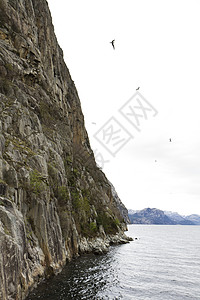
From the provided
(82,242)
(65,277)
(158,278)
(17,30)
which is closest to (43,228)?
(65,277)

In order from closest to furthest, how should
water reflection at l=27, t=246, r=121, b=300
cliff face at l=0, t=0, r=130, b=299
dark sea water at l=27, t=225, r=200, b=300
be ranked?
cliff face at l=0, t=0, r=130, b=299 → water reflection at l=27, t=246, r=121, b=300 → dark sea water at l=27, t=225, r=200, b=300

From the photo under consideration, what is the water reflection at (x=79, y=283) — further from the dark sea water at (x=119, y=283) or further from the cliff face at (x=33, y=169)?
the cliff face at (x=33, y=169)

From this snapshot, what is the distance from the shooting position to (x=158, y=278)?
39.7m

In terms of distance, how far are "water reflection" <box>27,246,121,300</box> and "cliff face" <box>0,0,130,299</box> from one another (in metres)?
1.40

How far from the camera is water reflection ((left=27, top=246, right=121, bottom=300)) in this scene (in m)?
25.7

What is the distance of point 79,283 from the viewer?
30.9m

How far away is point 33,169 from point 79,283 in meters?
17.5

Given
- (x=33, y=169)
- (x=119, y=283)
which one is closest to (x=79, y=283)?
(x=119, y=283)

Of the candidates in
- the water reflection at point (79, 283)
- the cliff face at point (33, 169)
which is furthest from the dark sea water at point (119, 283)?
the cliff face at point (33, 169)

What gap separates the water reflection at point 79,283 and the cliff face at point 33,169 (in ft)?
4.61

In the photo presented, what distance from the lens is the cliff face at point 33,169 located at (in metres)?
22.2

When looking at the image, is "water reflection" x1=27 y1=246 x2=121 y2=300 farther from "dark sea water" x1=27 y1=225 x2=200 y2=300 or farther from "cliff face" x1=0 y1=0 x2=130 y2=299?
"cliff face" x1=0 y1=0 x2=130 y2=299

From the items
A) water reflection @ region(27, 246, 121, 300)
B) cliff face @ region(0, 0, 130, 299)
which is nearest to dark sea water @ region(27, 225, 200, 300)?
water reflection @ region(27, 246, 121, 300)

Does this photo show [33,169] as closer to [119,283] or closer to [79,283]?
[79,283]
